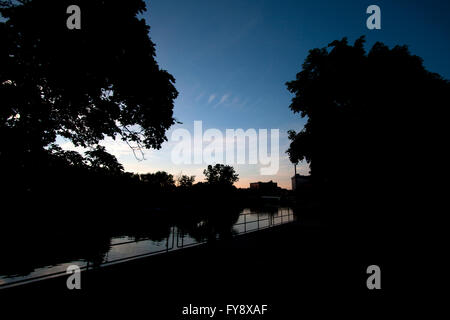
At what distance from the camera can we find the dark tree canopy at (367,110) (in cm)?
959

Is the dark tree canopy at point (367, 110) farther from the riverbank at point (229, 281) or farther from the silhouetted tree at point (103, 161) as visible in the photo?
the silhouetted tree at point (103, 161)

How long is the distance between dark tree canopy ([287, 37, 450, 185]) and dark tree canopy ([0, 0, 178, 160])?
32.8 ft

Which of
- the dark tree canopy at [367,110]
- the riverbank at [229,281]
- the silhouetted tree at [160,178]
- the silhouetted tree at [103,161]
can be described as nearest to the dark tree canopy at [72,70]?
the silhouetted tree at [103,161]

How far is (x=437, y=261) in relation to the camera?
7.66 m

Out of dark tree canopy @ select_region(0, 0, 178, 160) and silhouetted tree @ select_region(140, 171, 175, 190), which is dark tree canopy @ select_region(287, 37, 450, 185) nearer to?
dark tree canopy @ select_region(0, 0, 178, 160)

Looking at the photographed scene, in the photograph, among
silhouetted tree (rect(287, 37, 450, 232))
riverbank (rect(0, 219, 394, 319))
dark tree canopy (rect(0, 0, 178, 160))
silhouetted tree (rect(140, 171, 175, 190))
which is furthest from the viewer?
silhouetted tree (rect(140, 171, 175, 190))

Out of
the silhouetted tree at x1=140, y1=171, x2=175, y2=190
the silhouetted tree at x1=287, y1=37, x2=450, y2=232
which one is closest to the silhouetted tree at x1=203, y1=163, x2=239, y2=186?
the silhouetted tree at x1=140, y1=171, x2=175, y2=190

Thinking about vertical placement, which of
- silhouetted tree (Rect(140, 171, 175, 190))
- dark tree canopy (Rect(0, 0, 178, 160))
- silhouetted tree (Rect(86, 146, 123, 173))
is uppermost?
dark tree canopy (Rect(0, 0, 178, 160))

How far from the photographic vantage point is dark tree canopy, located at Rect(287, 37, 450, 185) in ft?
31.4

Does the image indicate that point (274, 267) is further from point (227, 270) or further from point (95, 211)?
point (95, 211)

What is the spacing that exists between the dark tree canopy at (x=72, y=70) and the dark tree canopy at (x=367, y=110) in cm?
1000

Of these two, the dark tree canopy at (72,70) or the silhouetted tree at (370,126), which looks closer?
the dark tree canopy at (72,70)
